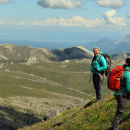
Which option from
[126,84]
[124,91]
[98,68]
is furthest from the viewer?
[98,68]

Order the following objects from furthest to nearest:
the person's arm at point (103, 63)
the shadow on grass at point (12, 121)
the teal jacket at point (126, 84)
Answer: the shadow on grass at point (12, 121), the person's arm at point (103, 63), the teal jacket at point (126, 84)

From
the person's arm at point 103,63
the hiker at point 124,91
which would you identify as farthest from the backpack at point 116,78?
the person's arm at point 103,63

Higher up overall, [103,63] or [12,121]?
[103,63]

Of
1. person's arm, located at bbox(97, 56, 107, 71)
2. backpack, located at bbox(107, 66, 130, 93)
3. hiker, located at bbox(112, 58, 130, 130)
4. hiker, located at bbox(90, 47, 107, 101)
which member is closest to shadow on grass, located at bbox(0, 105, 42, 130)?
hiker, located at bbox(90, 47, 107, 101)

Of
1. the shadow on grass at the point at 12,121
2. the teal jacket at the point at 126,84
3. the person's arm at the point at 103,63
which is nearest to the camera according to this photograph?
the teal jacket at the point at 126,84

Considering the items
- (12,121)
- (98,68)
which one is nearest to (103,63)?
(98,68)

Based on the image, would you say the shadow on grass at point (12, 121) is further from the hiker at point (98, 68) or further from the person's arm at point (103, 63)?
the person's arm at point (103, 63)

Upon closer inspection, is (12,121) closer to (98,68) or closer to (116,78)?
(98,68)

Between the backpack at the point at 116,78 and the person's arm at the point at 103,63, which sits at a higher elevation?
the person's arm at the point at 103,63

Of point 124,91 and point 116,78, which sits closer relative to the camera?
point 116,78

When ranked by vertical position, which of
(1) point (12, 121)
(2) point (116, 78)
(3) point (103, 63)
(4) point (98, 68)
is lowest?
(1) point (12, 121)

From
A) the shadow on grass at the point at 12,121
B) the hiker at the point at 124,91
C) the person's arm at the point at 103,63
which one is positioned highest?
the person's arm at the point at 103,63

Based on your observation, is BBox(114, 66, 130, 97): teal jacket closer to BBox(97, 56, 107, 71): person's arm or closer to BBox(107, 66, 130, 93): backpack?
BBox(107, 66, 130, 93): backpack

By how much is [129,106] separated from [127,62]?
4.59 meters
